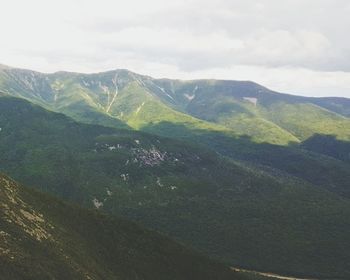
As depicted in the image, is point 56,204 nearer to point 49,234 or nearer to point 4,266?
point 49,234

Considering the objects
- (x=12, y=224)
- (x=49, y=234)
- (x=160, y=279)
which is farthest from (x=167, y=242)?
(x=12, y=224)

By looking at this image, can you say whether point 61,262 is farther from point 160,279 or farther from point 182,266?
point 182,266

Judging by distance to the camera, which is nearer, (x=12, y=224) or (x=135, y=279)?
(x=12, y=224)

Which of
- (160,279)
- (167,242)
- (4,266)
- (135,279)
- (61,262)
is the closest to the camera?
(4,266)

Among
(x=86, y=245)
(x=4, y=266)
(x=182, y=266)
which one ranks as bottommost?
(x=182, y=266)

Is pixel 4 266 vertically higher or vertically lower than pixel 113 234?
higher

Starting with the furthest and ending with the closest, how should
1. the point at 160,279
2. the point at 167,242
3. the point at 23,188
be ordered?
the point at 167,242 → the point at 23,188 → the point at 160,279
